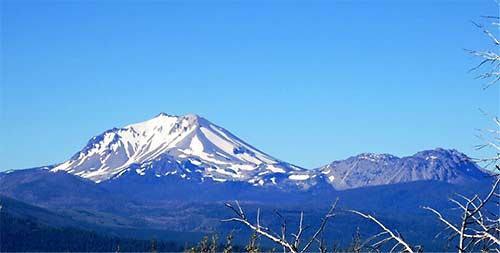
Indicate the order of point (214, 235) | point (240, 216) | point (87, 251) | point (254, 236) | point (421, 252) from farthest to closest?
point (87, 251) → point (214, 235) → point (254, 236) → point (240, 216) → point (421, 252)

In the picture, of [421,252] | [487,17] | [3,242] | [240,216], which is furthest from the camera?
[3,242]

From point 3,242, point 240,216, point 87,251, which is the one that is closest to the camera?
point 240,216

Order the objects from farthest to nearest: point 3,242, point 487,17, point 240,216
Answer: point 3,242 → point 240,216 → point 487,17

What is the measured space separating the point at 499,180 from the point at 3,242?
18652cm

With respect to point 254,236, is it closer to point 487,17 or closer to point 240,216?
point 240,216

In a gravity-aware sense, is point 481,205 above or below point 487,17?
below

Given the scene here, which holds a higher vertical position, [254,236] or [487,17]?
[487,17]

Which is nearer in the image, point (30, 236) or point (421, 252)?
point (421, 252)

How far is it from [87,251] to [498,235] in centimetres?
19515

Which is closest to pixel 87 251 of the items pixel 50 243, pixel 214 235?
pixel 50 243

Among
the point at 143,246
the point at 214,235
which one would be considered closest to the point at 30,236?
the point at 143,246

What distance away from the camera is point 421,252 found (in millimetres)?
6656

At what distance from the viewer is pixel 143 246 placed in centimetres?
19888

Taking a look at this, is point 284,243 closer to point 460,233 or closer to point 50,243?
point 460,233
